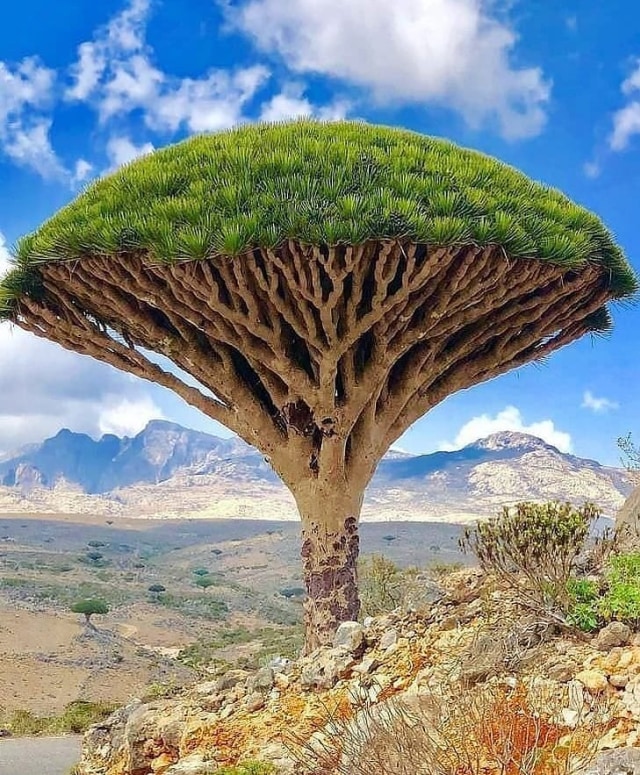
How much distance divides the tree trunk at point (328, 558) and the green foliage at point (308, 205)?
2.72m

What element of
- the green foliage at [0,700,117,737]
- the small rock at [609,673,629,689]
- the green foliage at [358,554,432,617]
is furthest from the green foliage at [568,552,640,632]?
the green foliage at [0,700,117,737]

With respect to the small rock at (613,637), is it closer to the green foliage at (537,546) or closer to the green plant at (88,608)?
the green foliage at (537,546)

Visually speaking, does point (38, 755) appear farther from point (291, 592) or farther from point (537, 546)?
point (291, 592)

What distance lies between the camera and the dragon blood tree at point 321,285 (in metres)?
6.32

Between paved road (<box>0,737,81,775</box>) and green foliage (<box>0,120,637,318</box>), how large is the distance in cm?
510

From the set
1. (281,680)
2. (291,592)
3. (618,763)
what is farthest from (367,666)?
(291,592)

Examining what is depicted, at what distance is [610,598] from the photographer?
5.44 metres

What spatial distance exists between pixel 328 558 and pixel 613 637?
3150mm

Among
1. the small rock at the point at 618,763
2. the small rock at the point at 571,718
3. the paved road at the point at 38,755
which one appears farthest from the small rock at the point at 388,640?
the paved road at the point at 38,755

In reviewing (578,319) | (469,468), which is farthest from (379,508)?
(578,319)

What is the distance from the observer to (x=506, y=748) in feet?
11.0

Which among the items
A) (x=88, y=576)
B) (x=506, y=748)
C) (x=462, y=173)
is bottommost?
(x=88, y=576)

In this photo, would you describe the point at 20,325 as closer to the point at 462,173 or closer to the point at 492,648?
the point at 462,173

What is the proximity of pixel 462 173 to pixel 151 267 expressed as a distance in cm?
280
